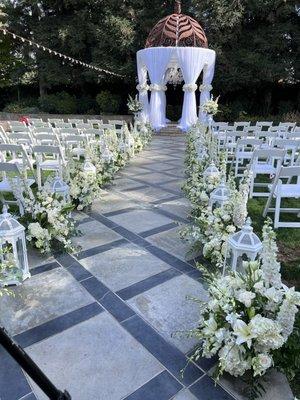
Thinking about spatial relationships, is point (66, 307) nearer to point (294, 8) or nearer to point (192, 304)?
point (192, 304)

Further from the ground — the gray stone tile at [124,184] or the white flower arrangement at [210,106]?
the white flower arrangement at [210,106]

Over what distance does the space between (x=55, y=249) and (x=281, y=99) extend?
62.8ft

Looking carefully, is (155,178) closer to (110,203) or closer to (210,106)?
(110,203)

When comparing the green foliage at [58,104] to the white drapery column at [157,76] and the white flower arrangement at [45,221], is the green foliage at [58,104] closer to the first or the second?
the white drapery column at [157,76]

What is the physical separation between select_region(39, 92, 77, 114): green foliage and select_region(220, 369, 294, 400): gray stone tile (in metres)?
19.7

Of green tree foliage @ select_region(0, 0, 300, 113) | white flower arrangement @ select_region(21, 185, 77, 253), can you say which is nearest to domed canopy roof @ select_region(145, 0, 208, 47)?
green tree foliage @ select_region(0, 0, 300, 113)

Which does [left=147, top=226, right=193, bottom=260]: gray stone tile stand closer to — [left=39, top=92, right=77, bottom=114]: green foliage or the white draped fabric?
the white draped fabric

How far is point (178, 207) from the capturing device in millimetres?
4805

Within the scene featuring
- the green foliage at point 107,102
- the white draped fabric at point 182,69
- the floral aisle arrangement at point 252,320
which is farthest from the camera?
the green foliage at point 107,102

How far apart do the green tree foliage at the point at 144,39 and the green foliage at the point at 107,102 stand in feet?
3.09

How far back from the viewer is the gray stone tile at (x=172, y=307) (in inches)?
89.7

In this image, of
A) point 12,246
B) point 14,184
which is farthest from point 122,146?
point 12,246

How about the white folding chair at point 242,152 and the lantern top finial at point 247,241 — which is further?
the white folding chair at point 242,152

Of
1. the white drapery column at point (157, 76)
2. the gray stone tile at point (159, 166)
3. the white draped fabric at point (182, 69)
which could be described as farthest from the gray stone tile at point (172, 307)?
the white drapery column at point (157, 76)
